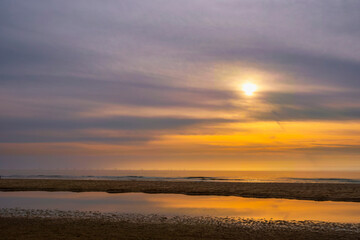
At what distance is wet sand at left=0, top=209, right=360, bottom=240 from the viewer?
18.7 meters

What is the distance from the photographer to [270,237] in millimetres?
18641

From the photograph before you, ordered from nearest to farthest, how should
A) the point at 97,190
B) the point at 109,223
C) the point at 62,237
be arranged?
the point at 62,237, the point at 109,223, the point at 97,190

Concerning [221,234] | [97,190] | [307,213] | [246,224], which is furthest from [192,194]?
[221,234]

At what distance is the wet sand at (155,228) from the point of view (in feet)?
61.2

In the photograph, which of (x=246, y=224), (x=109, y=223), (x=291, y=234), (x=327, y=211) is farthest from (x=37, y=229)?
(x=327, y=211)

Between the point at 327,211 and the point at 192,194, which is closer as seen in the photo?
the point at 327,211

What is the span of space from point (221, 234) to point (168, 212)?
33.1ft

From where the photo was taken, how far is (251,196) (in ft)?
147

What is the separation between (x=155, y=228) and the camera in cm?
2072

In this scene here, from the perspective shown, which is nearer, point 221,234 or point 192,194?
point 221,234

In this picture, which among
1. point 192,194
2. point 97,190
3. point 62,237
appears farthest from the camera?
point 97,190

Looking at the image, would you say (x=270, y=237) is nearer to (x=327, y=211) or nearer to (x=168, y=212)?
(x=168, y=212)

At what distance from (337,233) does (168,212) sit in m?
14.0

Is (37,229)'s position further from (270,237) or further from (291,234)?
(291,234)
